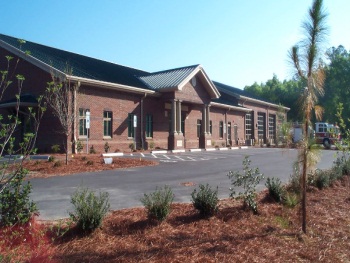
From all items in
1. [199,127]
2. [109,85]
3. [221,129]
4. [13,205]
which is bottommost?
[13,205]

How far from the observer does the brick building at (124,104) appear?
19.8 metres

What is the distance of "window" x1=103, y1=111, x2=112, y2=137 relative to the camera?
22.0 m

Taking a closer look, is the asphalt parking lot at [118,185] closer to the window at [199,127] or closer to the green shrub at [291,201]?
the green shrub at [291,201]

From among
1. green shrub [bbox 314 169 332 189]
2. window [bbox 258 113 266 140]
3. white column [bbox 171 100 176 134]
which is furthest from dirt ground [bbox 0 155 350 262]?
window [bbox 258 113 266 140]

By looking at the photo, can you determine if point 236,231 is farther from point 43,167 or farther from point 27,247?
point 43,167

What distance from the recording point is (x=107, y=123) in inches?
874

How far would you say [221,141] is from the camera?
3497cm

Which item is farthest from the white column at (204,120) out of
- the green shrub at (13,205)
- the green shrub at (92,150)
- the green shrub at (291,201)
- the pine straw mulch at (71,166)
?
the green shrub at (13,205)

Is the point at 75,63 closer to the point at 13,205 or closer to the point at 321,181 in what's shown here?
the point at 321,181

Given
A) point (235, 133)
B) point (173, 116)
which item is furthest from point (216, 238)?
point (235, 133)

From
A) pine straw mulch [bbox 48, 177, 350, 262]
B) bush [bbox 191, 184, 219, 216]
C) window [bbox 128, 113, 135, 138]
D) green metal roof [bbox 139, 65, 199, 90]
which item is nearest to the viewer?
pine straw mulch [bbox 48, 177, 350, 262]

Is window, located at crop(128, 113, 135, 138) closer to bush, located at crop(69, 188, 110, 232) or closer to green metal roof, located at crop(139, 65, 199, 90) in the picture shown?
green metal roof, located at crop(139, 65, 199, 90)

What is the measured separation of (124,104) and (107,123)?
193 centimetres

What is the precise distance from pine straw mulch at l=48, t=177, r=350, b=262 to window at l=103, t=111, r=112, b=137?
16.2 meters
